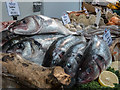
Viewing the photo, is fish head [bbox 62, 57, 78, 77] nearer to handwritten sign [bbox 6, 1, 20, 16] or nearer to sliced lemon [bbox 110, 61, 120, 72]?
sliced lemon [bbox 110, 61, 120, 72]

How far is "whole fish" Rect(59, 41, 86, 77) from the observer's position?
3.00ft

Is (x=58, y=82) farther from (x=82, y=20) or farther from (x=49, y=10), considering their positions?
(x=49, y=10)

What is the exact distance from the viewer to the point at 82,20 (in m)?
3.13

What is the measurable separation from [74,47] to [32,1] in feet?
10.4

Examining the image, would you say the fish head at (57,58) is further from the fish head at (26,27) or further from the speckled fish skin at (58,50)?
the fish head at (26,27)

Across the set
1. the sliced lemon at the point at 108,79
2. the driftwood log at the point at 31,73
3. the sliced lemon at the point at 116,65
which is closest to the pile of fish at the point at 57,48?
the driftwood log at the point at 31,73

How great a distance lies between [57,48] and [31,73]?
1.16ft

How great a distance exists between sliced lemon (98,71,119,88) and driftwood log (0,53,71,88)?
80cm

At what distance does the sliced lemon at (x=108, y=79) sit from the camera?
4.53 feet

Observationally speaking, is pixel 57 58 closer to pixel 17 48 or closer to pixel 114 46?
pixel 17 48

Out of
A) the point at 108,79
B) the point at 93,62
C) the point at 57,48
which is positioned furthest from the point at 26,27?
the point at 108,79

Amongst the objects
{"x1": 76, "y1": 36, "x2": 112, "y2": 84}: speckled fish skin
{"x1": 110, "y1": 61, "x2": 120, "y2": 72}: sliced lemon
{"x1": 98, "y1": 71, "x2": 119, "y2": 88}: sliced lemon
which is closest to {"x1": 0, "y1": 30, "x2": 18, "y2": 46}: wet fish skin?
{"x1": 76, "y1": 36, "x2": 112, "y2": 84}: speckled fish skin

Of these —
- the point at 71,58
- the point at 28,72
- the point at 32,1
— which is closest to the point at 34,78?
the point at 28,72

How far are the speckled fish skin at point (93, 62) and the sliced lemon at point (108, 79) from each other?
1.32ft
